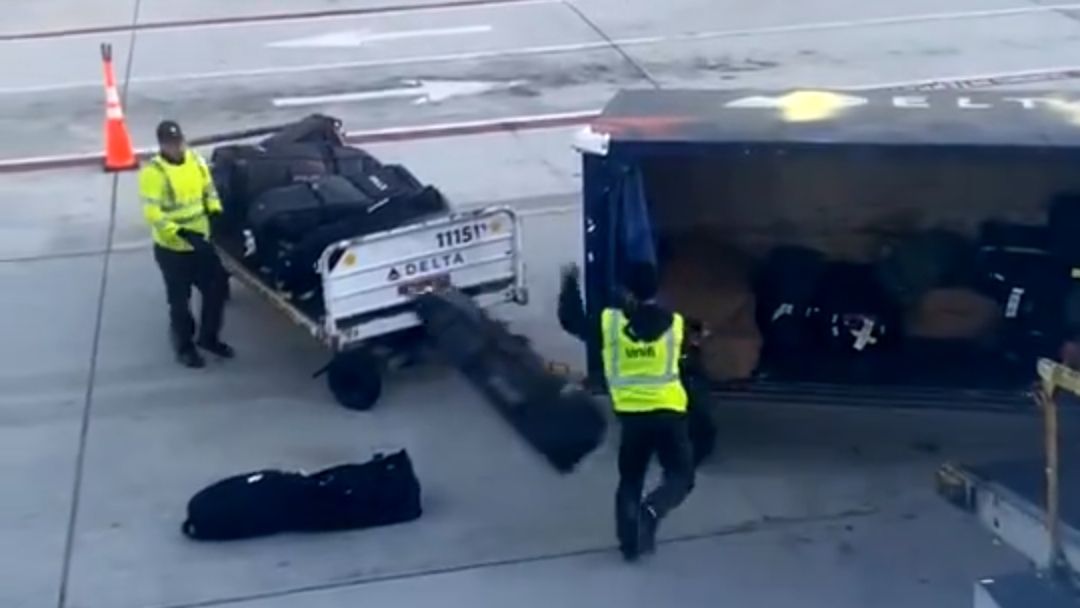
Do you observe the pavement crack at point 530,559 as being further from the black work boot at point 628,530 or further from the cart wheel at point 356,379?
the cart wheel at point 356,379

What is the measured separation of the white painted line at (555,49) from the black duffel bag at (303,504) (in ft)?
40.5

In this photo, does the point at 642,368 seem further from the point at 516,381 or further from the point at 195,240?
the point at 195,240

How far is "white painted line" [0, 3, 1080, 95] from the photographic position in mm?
22078

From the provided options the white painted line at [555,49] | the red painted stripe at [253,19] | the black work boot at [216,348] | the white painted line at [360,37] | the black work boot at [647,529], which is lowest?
the black work boot at [647,529]

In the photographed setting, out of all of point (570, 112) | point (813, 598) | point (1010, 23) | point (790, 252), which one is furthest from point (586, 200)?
point (1010, 23)

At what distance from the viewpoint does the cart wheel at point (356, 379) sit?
11914mm

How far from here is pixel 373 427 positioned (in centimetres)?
1175

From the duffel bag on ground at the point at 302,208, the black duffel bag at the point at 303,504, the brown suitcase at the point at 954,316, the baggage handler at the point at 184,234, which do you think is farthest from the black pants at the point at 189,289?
the brown suitcase at the point at 954,316

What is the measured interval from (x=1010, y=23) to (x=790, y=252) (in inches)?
493

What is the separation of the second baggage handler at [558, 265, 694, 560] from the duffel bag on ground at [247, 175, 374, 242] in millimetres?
3084

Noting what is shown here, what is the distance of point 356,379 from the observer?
12.0 metres

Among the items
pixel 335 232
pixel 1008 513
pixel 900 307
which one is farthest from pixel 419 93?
pixel 1008 513

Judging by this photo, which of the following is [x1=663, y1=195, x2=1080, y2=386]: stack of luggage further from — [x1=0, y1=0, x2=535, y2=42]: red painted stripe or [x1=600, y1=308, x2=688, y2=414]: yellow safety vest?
[x1=0, y1=0, x2=535, y2=42]: red painted stripe

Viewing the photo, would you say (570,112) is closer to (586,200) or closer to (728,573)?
(586,200)
